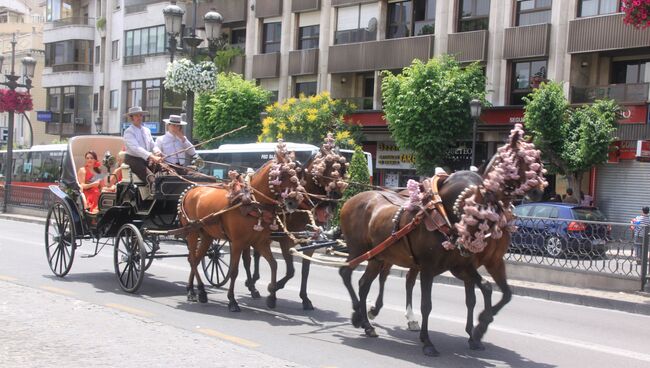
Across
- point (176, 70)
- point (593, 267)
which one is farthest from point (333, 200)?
point (176, 70)

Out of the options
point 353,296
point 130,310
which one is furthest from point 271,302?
point 130,310

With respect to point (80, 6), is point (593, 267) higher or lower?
lower

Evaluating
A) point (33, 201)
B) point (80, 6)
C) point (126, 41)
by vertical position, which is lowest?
point (33, 201)

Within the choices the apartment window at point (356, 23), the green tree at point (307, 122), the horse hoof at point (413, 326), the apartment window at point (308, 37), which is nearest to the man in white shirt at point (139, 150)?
the horse hoof at point (413, 326)

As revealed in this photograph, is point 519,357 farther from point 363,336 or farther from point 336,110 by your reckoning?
point 336,110

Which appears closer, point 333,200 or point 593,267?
point 333,200

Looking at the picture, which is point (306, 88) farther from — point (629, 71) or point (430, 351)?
point (430, 351)

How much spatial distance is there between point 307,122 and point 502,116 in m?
8.83

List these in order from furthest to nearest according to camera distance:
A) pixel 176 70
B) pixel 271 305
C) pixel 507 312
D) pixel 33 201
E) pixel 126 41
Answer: pixel 126 41, pixel 33 201, pixel 176 70, pixel 507 312, pixel 271 305

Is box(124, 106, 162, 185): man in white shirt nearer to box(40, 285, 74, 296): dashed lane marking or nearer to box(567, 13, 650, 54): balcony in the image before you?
box(40, 285, 74, 296): dashed lane marking

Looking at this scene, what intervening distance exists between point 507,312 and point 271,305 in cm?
370

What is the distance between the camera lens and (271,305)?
33.6 ft

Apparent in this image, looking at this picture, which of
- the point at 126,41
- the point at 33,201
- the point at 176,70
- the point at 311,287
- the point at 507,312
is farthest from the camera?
the point at 126,41

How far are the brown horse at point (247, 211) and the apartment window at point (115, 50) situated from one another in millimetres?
44793
